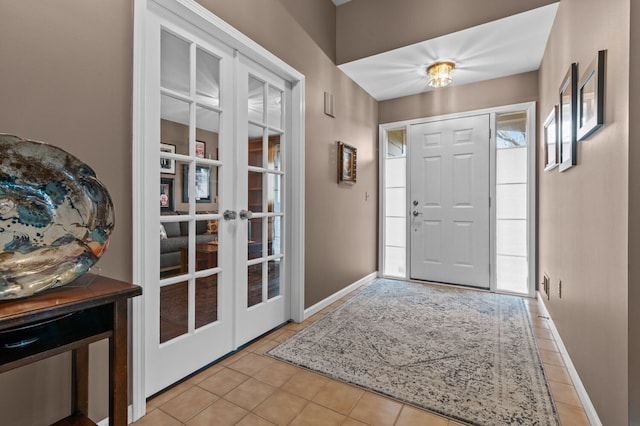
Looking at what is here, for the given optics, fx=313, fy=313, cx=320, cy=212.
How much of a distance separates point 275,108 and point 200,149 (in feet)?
2.84

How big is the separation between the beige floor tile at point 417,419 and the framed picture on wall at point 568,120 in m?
1.55

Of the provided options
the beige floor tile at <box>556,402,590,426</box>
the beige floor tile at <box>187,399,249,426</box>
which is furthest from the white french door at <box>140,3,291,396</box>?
the beige floor tile at <box>556,402,590,426</box>

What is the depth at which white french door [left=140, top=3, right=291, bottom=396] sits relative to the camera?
1.62 meters

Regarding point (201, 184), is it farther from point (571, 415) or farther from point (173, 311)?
point (571, 415)

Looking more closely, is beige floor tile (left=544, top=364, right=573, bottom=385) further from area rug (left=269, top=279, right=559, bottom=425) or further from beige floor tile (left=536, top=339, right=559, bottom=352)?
beige floor tile (left=536, top=339, right=559, bottom=352)

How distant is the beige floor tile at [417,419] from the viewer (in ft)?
4.78

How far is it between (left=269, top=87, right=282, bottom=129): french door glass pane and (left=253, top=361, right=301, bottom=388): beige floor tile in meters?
1.72

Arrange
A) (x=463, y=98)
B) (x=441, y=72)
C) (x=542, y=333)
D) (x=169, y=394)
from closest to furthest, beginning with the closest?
(x=169, y=394) < (x=542, y=333) < (x=441, y=72) < (x=463, y=98)

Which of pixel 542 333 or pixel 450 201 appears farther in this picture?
pixel 450 201

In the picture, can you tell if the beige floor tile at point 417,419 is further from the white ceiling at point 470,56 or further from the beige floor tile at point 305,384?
the white ceiling at point 470,56

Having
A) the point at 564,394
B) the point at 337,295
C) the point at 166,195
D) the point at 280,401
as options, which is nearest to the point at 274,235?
the point at 166,195

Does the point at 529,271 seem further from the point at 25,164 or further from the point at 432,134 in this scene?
the point at 25,164

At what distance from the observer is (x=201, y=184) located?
190 cm

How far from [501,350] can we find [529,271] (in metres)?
1.58
